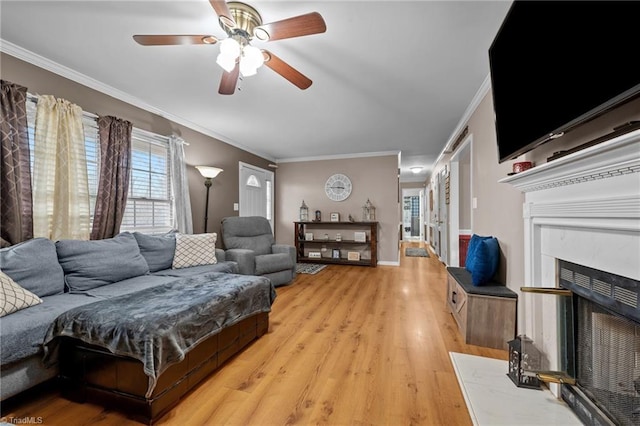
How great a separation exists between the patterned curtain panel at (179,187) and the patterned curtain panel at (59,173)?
0.97 metres

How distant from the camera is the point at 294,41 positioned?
1849 mm

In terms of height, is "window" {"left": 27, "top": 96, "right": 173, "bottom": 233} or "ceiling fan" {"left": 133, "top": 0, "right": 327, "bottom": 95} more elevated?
"ceiling fan" {"left": 133, "top": 0, "right": 327, "bottom": 95}

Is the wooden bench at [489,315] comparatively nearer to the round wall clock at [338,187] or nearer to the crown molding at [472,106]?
the crown molding at [472,106]

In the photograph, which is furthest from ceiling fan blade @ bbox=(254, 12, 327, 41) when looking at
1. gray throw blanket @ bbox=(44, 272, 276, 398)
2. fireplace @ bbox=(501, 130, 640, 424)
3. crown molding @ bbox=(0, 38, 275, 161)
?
crown molding @ bbox=(0, 38, 275, 161)

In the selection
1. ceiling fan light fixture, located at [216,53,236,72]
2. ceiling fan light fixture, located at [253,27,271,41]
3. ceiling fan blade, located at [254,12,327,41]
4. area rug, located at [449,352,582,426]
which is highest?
ceiling fan light fixture, located at [253,27,271,41]

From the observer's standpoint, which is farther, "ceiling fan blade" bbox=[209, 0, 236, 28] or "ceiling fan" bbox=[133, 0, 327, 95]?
"ceiling fan" bbox=[133, 0, 327, 95]

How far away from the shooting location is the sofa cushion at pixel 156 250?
101 inches

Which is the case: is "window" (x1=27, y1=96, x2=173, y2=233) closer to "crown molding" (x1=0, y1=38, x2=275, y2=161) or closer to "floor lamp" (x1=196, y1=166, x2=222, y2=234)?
"crown molding" (x1=0, y1=38, x2=275, y2=161)

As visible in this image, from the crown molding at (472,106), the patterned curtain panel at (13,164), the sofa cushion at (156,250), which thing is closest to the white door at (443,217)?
the crown molding at (472,106)

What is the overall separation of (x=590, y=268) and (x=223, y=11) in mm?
2221

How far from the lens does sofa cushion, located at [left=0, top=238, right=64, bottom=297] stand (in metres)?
1.62

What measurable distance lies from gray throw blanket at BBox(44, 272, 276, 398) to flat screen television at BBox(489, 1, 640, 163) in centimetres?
211

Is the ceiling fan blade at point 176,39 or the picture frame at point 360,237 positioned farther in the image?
the picture frame at point 360,237

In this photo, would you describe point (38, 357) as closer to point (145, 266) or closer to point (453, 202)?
point (145, 266)
